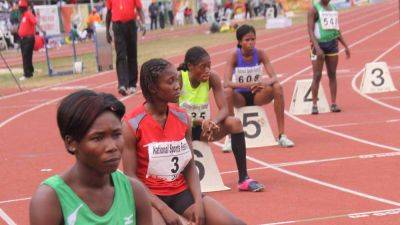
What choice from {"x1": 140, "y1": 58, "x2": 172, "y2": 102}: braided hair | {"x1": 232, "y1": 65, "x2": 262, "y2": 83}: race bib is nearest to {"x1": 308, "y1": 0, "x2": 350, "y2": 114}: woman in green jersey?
{"x1": 232, "y1": 65, "x2": 262, "y2": 83}: race bib

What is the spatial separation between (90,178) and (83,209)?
0.12 metres

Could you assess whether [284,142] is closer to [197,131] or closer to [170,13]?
[197,131]

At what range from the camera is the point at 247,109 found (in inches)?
410

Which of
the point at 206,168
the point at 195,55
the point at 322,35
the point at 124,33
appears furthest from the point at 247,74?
the point at 124,33

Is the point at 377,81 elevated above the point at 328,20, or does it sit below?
below

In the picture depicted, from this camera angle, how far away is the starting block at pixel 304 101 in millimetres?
13641

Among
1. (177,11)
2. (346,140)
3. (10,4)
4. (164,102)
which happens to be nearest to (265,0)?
(177,11)

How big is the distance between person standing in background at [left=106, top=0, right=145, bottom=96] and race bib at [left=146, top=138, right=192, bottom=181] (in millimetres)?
10931

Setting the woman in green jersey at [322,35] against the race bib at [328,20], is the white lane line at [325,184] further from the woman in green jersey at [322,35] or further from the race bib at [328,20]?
the race bib at [328,20]

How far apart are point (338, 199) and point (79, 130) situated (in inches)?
189

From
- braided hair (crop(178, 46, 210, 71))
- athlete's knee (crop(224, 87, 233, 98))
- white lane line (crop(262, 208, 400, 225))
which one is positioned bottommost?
white lane line (crop(262, 208, 400, 225))

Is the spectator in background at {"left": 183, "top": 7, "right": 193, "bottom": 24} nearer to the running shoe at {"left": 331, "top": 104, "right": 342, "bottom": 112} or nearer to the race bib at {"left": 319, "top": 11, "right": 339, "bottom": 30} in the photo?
the running shoe at {"left": 331, "top": 104, "right": 342, "bottom": 112}

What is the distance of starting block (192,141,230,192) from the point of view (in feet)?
26.6

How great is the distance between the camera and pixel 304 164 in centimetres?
962
